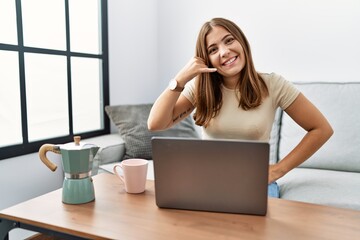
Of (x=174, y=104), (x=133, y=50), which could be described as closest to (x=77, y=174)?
(x=174, y=104)

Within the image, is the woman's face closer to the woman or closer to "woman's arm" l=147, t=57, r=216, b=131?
the woman

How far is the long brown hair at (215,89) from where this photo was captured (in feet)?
4.35

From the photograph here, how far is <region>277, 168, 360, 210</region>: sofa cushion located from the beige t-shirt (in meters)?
0.34

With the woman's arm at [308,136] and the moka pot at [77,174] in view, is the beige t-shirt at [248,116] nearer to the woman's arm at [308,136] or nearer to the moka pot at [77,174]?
the woman's arm at [308,136]

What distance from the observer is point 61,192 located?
107 centimetres

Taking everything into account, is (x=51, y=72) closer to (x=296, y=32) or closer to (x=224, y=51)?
(x=224, y=51)

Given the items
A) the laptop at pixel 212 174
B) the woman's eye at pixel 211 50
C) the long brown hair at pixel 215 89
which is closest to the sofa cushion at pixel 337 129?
the long brown hair at pixel 215 89

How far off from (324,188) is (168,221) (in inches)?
38.0

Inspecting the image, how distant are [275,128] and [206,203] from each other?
4.58 feet

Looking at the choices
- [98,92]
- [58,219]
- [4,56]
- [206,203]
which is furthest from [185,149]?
[98,92]

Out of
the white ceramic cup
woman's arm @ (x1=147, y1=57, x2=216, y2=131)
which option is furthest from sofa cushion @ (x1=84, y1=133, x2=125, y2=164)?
the white ceramic cup

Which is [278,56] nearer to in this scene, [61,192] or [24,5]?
[24,5]

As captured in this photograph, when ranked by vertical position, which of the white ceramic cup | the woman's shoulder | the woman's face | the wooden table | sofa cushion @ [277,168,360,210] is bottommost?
sofa cushion @ [277,168,360,210]

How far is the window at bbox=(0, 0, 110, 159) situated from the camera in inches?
71.5
